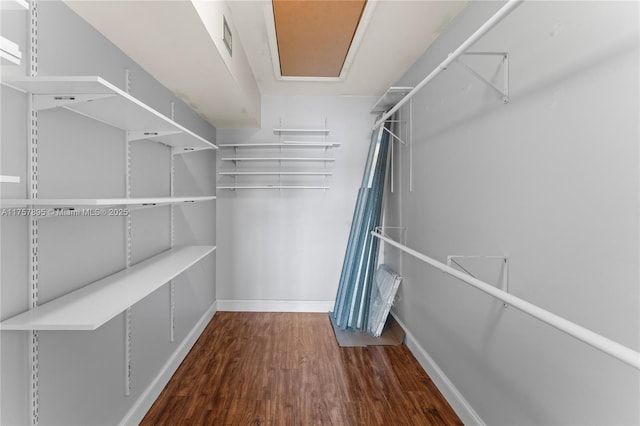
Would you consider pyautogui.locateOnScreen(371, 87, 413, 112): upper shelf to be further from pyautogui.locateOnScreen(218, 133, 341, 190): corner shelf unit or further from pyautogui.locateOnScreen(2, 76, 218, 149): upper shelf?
pyautogui.locateOnScreen(2, 76, 218, 149): upper shelf

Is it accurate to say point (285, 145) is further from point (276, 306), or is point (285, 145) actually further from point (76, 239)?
point (76, 239)

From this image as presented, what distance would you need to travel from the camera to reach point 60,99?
1.13 m

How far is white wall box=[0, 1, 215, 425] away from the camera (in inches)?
41.5

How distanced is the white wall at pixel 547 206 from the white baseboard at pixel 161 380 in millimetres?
1836

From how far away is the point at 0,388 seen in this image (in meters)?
0.99

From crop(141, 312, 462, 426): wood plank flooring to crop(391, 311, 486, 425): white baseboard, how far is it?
0.04 meters

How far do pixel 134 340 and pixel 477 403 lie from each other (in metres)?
1.88

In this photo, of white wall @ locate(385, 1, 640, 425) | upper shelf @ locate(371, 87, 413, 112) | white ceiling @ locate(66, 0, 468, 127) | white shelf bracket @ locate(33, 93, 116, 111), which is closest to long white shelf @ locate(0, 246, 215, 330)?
white shelf bracket @ locate(33, 93, 116, 111)

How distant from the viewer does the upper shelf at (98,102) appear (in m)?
1.01

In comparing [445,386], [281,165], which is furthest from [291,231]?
[445,386]

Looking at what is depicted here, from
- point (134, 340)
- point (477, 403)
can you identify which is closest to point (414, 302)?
point (477, 403)

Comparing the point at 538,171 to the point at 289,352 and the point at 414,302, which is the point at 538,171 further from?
the point at 289,352

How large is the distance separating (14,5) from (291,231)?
282 cm

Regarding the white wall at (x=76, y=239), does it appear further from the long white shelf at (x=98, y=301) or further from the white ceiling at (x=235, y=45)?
the white ceiling at (x=235, y=45)
